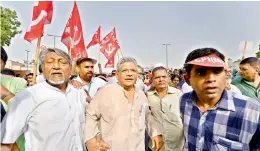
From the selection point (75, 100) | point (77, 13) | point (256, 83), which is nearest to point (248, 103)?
point (75, 100)

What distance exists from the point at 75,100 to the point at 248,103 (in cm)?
155

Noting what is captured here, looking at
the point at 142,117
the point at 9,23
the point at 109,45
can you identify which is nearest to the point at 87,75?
the point at 142,117

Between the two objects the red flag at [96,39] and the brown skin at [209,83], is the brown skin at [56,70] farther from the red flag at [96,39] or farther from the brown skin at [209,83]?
the red flag at [96,39]

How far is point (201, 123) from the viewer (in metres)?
1.97

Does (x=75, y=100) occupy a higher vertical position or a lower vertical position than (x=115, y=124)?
higher

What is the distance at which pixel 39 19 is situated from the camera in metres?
4.95

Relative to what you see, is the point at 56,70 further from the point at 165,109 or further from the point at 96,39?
the point at 96,39

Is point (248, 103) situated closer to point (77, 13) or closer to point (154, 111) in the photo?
point (154, 111)

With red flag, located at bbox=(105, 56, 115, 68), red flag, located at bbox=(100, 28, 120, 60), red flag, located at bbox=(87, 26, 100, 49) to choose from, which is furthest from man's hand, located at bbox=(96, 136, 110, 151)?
red flag, located at bbox=(87, 26, 100, 49)

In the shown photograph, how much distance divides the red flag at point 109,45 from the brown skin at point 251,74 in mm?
7575

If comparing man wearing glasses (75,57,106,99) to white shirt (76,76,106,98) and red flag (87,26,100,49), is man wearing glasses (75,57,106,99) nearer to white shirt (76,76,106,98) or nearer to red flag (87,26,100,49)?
white shirt (76,76,106,98)

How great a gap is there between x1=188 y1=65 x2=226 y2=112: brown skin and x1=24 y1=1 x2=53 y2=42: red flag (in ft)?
10.8

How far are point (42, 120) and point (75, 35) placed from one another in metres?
5.32

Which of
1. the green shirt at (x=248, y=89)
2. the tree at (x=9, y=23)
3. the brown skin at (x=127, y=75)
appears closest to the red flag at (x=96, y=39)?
the green shirt at (x=248, y=89)
